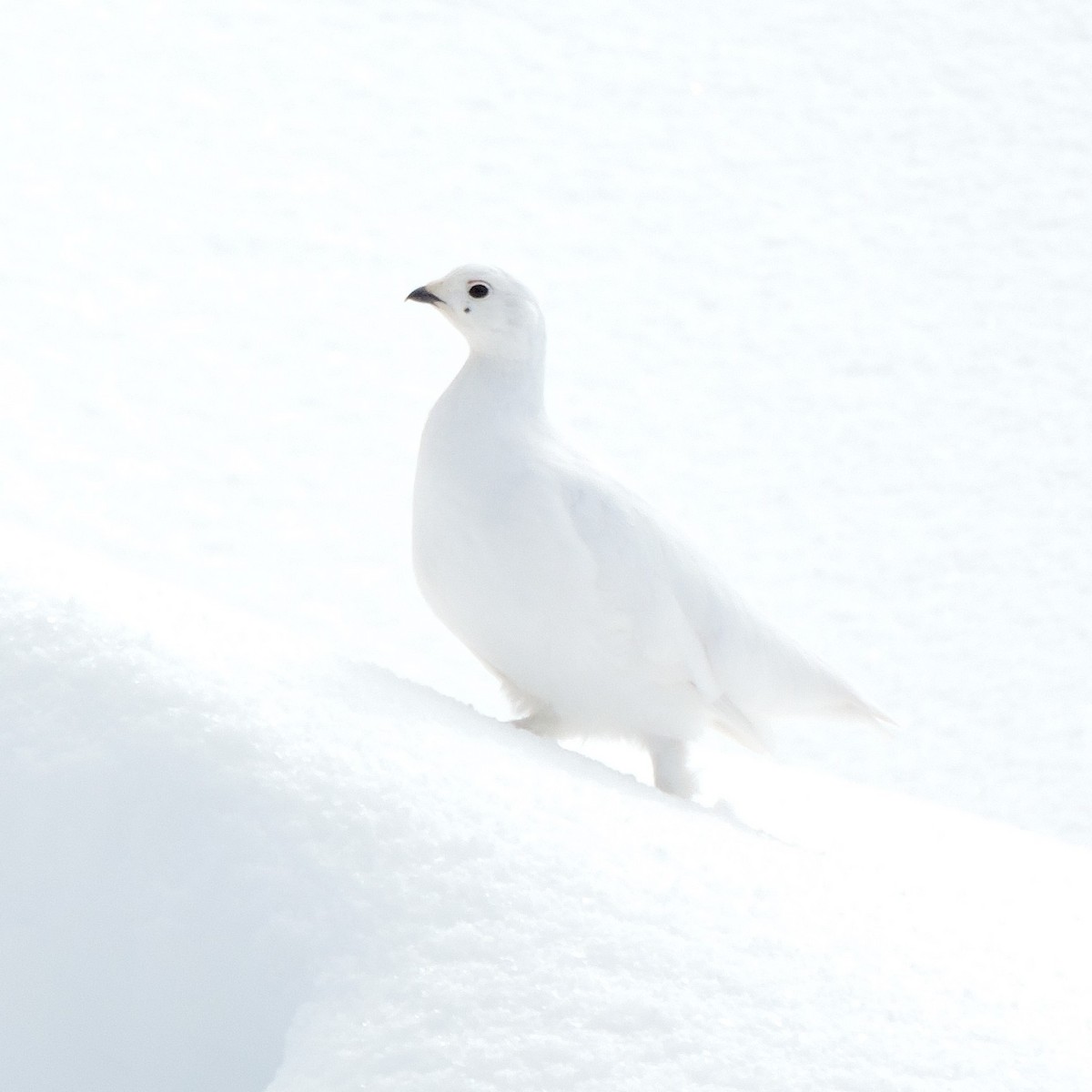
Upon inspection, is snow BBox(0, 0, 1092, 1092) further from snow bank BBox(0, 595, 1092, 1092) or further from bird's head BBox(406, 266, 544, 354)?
bird's head BBox(406, 266, 544, 354)

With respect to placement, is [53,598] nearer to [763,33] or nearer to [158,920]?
[158,920]

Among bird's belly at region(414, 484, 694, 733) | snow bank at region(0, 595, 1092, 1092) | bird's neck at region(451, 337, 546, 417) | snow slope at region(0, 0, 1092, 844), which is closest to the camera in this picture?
snow bank at region(0, 595, 1092, 1092)

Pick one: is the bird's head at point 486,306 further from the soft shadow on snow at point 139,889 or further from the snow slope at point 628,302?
the snow slope at point 628,302

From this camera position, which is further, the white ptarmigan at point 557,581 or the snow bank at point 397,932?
the white ptarmigan at point 557,581

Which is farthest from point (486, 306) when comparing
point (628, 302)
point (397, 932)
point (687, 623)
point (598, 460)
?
point (628, 302)

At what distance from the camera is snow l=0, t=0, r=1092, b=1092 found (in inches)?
61.4

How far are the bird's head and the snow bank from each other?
881 millimetres

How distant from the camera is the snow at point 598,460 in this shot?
5.12 ft

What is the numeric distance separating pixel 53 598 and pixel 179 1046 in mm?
653

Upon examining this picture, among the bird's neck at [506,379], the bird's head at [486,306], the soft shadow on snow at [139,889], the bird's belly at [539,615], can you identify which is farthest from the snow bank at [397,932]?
the bird's head at [486,306]

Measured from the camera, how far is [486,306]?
8.66ft

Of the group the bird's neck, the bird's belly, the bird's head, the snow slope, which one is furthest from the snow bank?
the snow slope

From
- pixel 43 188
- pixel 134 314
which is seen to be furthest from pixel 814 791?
pixel 43 188

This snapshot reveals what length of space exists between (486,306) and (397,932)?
1.32 m
